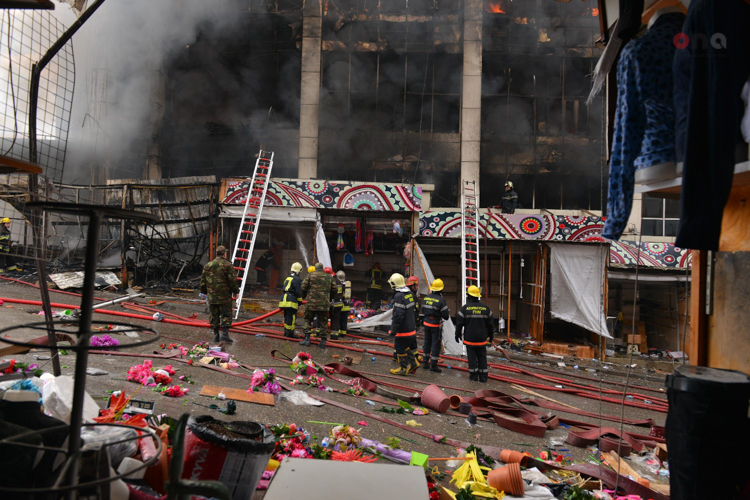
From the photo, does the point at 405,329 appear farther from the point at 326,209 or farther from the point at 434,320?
the point at 326,209

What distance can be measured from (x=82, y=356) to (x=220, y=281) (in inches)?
270

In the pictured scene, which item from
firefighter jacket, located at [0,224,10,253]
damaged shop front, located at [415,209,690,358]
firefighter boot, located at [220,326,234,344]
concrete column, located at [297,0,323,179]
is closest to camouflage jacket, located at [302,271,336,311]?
firefighter boot, located at [220,326,234,344]

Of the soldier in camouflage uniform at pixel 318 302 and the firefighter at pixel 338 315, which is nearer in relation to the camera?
the soldier in camouflage uniform at pixel 318 302

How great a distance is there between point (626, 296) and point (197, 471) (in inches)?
701

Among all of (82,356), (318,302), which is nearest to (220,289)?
(318,302)

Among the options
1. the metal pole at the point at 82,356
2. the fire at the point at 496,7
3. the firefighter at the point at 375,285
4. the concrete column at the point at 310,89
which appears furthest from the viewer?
the fire at the point at 496,7

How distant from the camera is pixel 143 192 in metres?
13.7

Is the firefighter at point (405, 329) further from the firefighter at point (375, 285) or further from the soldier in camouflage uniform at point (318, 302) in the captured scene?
the firefighter at point (375, 285)

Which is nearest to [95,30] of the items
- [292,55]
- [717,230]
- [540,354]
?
[292,55]

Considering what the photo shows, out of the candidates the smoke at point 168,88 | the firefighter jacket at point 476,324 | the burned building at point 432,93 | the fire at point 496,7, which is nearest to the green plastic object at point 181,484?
the firefighter jacket at point 476,324

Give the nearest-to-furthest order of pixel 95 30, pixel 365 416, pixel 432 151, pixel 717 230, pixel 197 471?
pixel 717 230 → pixel 197 471 → pixel 365 416 → pixel 95 30 → pixel 432 151

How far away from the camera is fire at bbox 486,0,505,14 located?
19047 millimetres

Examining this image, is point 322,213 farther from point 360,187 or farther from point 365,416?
point 365,416

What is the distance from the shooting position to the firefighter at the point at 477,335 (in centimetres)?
827
